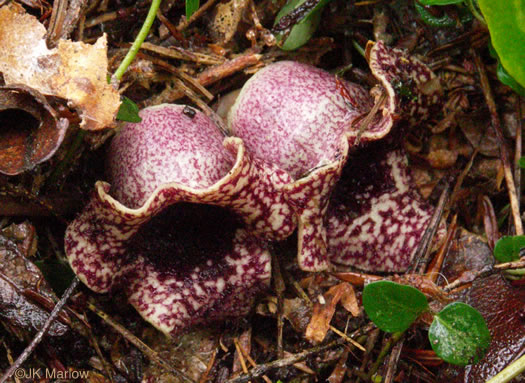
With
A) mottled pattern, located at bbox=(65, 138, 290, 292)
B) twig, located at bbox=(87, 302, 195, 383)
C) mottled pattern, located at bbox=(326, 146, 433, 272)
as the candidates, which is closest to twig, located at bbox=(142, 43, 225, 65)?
mottled pattern, located at bbox=(65, 138, 290, 292)

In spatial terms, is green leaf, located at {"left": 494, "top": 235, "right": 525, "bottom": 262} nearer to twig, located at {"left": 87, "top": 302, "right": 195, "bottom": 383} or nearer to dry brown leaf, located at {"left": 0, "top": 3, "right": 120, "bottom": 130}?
twig, located at {"left": 87, "top": 302, "right": 195, "bottom": 383}

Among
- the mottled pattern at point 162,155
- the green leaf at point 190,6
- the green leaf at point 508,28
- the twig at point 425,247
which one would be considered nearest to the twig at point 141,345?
the mottled pattern at point 162,155

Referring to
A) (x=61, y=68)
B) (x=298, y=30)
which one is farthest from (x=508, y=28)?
(x=61, y=68)

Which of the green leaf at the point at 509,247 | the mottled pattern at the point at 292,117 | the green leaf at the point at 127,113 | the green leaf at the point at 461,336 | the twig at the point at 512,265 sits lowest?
the green leaf at the point at 461,336

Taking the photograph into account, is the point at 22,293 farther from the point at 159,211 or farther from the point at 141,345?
the point at 159,211

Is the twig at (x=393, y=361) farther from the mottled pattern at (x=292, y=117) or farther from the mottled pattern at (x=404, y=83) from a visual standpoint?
the mottled pattern at (x=404, y=83)

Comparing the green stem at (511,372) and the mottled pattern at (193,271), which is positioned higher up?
the mottled pattern at (193,271)

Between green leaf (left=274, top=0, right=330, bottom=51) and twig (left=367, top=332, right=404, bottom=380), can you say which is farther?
green leaf (left=274, top=0, right=330, bottom=51)
